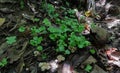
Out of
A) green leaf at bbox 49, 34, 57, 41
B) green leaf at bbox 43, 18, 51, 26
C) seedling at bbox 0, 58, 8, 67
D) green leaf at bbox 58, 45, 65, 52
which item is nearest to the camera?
seedling at bbox 0, 58, 8, 67

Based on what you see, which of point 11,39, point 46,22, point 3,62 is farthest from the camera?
point 46,22

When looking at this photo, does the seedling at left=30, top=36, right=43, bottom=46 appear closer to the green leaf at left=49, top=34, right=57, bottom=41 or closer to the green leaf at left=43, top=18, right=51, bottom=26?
the green leaf at left=49, top=34, right=57, bottom=41

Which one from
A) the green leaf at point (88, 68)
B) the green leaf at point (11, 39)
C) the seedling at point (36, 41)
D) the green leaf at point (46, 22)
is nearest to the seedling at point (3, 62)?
the green leaf at point (11, 39)

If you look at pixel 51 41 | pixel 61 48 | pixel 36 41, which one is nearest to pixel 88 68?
pixel 61 48

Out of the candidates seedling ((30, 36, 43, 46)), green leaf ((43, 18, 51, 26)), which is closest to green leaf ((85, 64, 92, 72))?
seedling ((30, 36, 43, 46))

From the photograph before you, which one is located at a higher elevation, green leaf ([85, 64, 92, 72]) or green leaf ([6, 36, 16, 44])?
green leaf ([6, 36, 16, 44])

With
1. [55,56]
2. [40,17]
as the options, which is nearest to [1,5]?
[40,17]

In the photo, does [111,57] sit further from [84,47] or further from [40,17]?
[40,17]

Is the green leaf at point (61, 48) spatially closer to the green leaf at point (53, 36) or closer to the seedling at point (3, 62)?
the green leaf at point (53, 36)

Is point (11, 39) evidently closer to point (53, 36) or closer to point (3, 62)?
point (3, 62)

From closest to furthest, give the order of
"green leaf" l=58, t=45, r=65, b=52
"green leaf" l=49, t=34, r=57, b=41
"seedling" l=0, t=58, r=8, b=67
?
"seedling" l=0, t=58, r=8, b=67 < "green leaf" l=58, t=45, r=65, b=52 < "green leaf" l=49, t=34, r=57, b=41

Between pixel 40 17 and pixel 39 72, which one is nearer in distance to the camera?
pixel 39 72
